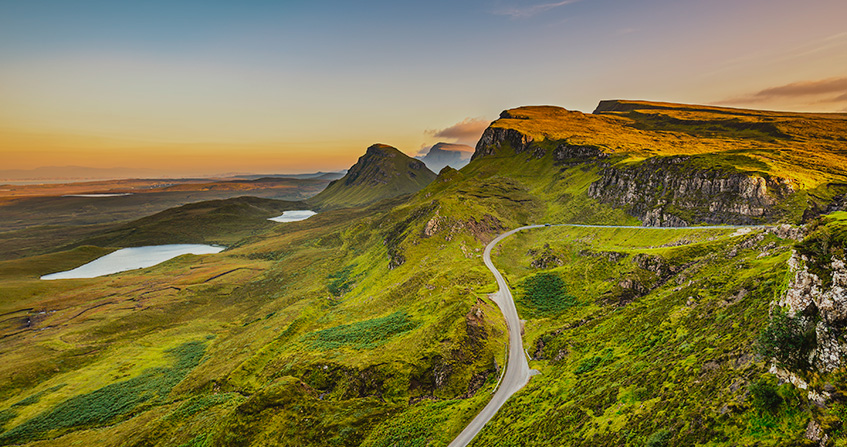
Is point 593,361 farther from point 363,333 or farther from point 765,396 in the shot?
point 363,333

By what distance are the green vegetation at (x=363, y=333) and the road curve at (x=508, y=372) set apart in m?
24.4

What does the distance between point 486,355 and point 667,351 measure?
3130cm

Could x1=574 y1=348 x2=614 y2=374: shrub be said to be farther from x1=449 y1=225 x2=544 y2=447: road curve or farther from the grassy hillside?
x1=449 y1=225 x2=544 y2=447: road curve

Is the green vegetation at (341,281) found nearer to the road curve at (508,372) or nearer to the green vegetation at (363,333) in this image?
the green vegetation at (363,333)

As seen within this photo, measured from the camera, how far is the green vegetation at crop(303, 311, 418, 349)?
77.6 metres

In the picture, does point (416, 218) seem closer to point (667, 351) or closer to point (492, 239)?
point (492, 239)

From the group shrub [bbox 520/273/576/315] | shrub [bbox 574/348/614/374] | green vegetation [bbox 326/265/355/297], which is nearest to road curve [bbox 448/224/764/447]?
shrub [bbox 520/273/576/315]

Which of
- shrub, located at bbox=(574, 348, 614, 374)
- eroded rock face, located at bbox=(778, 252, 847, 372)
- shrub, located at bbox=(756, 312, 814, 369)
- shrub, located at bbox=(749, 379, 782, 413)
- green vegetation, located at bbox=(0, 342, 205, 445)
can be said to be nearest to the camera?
eroded rock face, located at bbox=(778, 252, 847, 372)

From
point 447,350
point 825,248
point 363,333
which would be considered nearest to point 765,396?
point 825,248

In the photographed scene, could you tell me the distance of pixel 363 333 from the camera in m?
83.8


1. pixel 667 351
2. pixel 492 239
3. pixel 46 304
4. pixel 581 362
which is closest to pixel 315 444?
pixel 581 362

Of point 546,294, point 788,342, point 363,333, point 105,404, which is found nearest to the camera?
point 788,342

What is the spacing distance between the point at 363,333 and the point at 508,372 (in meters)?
43.0

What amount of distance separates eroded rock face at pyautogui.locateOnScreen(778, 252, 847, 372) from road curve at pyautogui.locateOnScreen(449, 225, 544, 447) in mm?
36855
